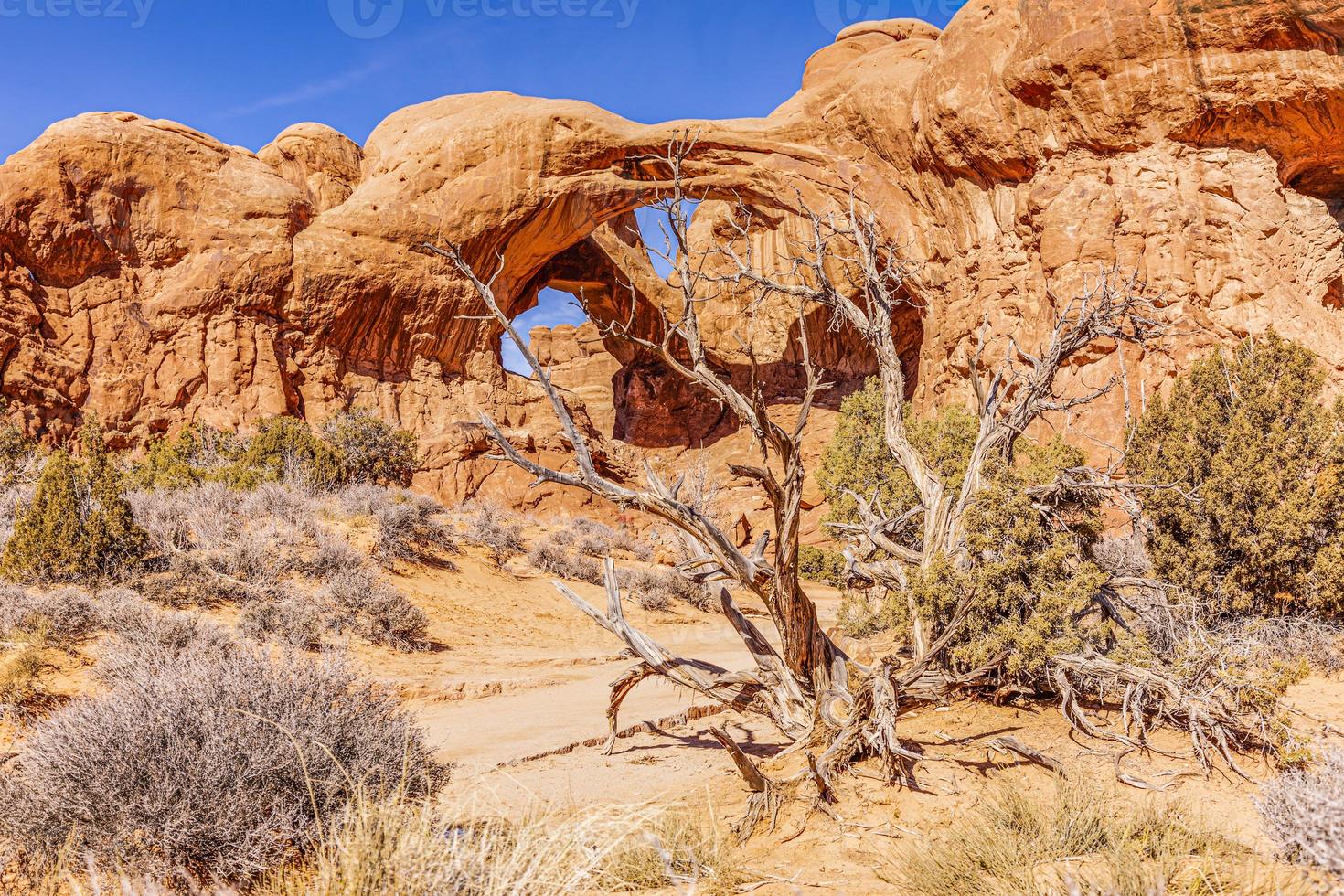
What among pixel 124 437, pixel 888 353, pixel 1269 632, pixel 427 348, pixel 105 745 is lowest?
pixel 1269 632

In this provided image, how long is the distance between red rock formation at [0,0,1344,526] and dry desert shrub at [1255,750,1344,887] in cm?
1091

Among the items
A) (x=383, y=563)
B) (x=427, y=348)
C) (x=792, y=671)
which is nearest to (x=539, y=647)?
(x=383, y=563)

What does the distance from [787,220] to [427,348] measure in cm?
1141

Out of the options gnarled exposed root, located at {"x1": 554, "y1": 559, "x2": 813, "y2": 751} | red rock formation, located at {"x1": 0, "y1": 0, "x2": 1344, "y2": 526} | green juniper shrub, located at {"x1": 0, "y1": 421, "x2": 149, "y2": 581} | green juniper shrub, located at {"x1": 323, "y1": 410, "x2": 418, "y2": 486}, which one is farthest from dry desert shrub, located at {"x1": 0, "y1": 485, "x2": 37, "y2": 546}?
red rock formation, located at {"x1": 0, "y1": 0, "x2": 1344, "y2": 526}

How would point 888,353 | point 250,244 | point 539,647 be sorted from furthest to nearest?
1. point 250,244
2. point 539,647
3. point 888,353

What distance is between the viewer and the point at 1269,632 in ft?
23.4

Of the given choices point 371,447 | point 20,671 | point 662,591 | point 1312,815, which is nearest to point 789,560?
point 1312,815

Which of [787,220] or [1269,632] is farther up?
[787,220]

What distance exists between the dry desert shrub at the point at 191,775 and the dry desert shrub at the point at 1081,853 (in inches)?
81.6

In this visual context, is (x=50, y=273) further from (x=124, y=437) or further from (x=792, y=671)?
(x=792, y=671)

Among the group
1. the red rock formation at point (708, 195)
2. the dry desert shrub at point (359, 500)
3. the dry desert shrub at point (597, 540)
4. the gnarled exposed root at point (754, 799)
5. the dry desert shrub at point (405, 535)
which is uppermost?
the red rock formation at point (708, 195)

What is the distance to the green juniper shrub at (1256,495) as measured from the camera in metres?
7.36

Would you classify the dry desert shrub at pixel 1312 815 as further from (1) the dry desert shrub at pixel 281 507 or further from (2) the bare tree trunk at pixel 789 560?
(1) the dry desert shrub at pixel 281 507

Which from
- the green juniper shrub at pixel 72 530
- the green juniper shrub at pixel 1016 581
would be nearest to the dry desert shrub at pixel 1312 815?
the green juniper shrub at pixel 1016 581
